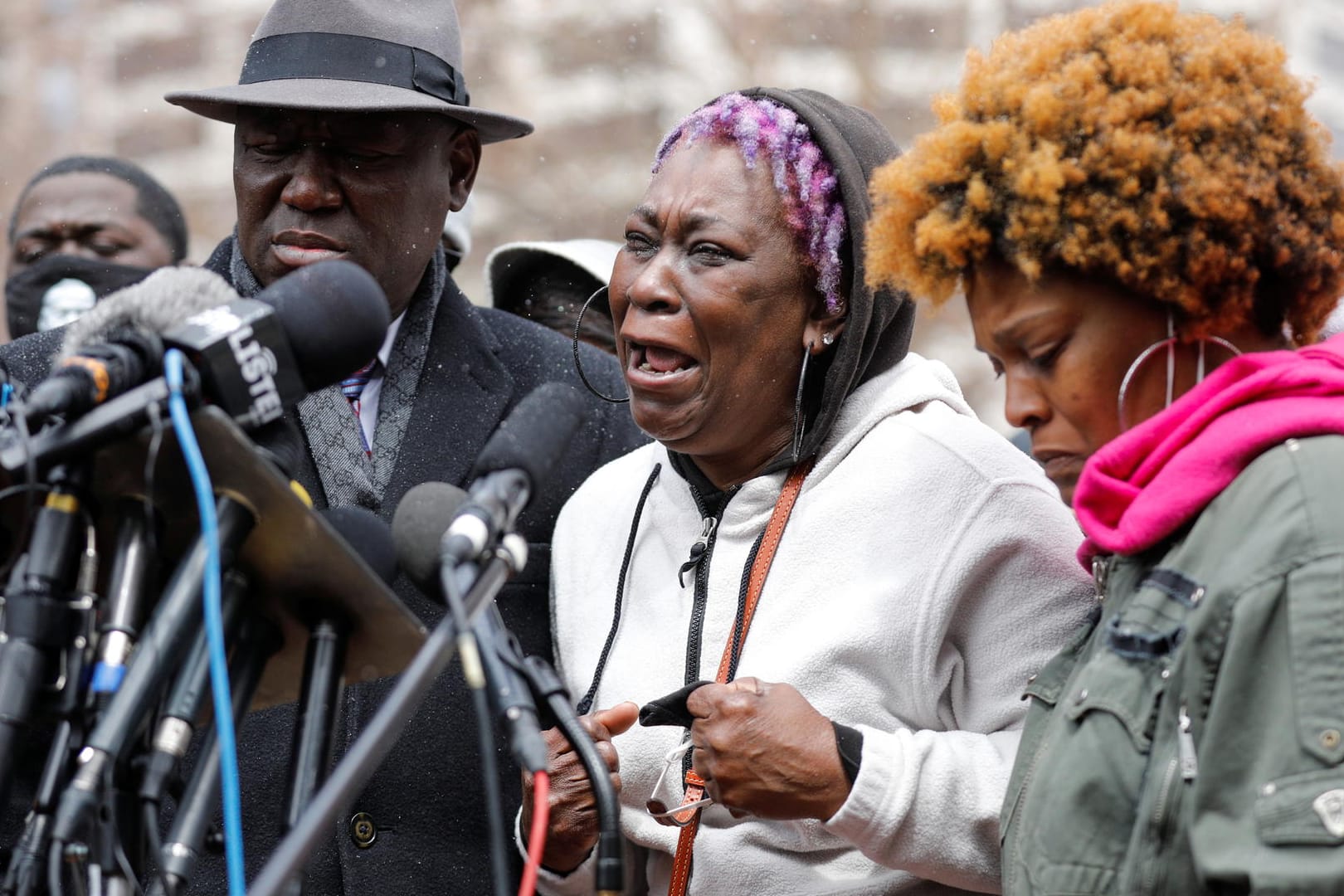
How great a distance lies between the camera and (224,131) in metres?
21.8

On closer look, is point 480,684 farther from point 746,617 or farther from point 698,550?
point 698,550


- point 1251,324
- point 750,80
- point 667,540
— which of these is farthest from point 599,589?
point 750,80

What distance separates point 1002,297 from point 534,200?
1395 cm

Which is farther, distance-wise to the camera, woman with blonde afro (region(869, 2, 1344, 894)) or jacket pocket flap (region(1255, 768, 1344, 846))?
woman with blonde afro (region(869, 2, 1344, 894))

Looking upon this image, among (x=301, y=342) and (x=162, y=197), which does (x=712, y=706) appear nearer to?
(x=301, y=342)

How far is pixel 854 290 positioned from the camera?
3.44 meters

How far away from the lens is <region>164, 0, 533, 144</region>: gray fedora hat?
392 centimetres

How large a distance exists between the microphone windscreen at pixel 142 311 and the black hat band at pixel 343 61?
5.53 ft

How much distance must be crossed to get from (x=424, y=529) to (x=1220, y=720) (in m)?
1.08

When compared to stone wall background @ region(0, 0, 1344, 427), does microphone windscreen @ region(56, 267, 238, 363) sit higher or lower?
lower

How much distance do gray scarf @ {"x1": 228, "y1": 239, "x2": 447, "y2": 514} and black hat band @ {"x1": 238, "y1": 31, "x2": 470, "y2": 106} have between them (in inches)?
17.4

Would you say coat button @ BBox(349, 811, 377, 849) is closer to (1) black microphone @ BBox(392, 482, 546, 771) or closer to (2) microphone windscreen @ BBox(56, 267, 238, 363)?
(1) black microphone @ BBox(392, 482, 546, 771)

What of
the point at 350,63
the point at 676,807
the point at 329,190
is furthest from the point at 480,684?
the point at 350,63

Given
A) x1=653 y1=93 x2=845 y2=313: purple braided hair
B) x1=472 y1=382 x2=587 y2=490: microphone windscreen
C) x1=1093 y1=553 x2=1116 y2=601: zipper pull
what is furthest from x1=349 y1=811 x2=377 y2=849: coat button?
x1=1093 y1=553 x2=1116 y2=601: zipper pull
